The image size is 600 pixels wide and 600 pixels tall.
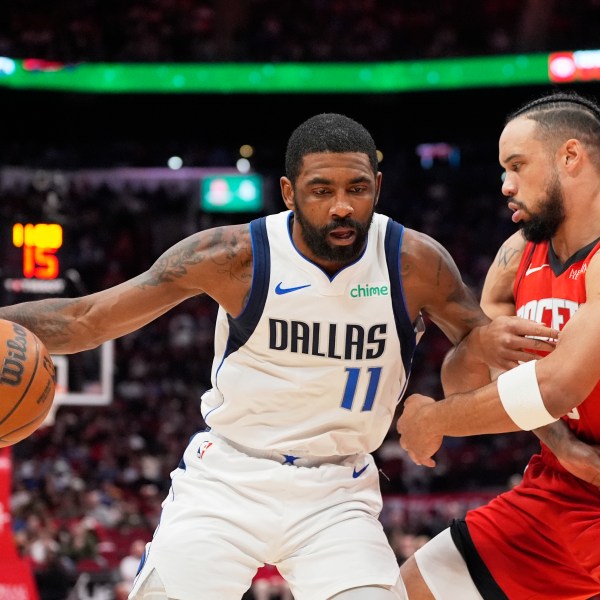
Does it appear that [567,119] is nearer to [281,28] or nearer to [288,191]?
[288,191]

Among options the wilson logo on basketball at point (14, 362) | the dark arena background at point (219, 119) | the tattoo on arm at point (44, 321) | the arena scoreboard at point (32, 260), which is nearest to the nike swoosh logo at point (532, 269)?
the tattoo on arm at point (44, 321)

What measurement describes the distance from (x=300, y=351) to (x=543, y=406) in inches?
32.0

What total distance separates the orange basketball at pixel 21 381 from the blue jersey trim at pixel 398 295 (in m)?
1.18

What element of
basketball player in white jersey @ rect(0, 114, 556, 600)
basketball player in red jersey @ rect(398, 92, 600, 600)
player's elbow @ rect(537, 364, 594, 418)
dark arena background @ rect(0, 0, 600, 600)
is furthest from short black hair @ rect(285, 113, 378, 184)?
dark arena background @ rect(0, 0, 600, 600)

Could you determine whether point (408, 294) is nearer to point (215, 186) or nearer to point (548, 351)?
point (548, 351)

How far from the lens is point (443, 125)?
1952 centimetres

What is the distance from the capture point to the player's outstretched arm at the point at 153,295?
3340 millimetres

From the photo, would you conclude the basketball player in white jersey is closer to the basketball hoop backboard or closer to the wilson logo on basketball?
the wilson logo on basketball

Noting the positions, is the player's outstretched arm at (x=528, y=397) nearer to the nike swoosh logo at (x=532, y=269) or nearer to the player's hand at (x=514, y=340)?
the player's hand at (x=514, y=340)

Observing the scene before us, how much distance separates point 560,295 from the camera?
3.37 meters

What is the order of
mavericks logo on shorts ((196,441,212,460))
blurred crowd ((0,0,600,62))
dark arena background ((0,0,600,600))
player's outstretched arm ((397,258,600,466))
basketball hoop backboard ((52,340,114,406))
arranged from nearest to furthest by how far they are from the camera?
1. player's outstretched arm ((397,258,600,466))
2. mavericks logo on shorts ((196,441,212,460))
3. basketball hoop backboard ((52,340,114,406))
4. dark arena background ((0,0,600,600))
5. blurred crowd ((0,0,600,62))

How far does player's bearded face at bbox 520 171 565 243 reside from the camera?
336cm

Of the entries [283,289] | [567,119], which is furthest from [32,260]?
[567,119]

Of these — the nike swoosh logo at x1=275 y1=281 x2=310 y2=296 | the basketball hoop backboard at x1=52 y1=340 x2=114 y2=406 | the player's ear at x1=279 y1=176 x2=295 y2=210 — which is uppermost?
the player's ear at x1=279 y1=176 x2=295 y2=210
